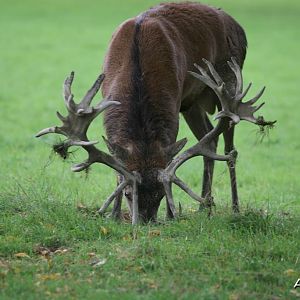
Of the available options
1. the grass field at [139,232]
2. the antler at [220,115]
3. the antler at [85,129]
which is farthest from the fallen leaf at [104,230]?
the antler at [220,115]

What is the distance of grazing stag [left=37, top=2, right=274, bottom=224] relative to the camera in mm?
7633

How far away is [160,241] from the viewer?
7047mm

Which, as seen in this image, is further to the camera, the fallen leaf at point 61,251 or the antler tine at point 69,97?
the antler tine at point 69,97

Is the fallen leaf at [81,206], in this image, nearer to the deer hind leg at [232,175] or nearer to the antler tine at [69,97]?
the antler tine at [69,97]

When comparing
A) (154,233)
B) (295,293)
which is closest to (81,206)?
(154,233)

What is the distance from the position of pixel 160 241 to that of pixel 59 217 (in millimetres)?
1174

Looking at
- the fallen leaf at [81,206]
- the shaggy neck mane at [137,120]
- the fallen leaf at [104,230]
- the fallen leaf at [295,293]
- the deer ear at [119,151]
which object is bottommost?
the fallen leaf at [295,293]

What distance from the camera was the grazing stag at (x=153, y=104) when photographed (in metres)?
7.63

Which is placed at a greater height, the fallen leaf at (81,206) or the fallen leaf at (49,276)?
the fallen leaf at (81,206)

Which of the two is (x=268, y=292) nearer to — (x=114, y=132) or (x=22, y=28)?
(x=114, y=132)

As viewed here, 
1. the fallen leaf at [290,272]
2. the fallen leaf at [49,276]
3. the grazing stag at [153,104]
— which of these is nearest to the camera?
the fallen leaf at [49,276]

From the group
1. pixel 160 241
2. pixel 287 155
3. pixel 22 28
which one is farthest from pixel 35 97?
pixel 160 241

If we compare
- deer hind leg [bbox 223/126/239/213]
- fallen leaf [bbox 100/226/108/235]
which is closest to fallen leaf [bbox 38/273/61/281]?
fallen leaf [bbox 100/226/108/235]

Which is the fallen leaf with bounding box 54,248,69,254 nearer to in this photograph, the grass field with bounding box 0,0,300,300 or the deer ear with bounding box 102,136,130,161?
→ the grass field with bounding box 0,0,300,300
